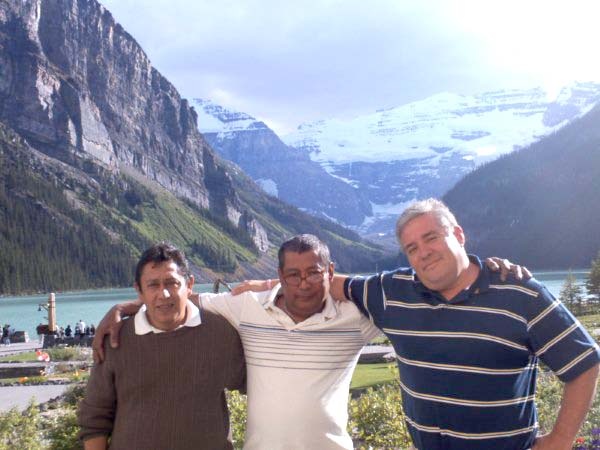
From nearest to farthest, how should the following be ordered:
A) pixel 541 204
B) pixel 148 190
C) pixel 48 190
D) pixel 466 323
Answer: pixel 466 323 < pixel 48 190 < pixel 148 190 < pixel 541 204

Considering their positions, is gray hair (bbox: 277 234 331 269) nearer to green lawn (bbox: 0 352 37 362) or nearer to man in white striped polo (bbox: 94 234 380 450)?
man in white striped polo (bbox: 94 234 380 450)

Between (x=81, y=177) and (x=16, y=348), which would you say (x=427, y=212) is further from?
(x=81, y=177)

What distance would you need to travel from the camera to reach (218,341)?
13.2ft

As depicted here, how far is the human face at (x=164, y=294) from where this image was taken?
3922 mm

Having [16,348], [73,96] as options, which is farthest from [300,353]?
[73,96]

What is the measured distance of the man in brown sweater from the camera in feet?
12.6

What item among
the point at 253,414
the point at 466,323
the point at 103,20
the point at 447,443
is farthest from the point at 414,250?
the point at 103,20

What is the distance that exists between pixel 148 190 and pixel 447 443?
6653 inches

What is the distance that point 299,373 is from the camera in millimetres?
3988

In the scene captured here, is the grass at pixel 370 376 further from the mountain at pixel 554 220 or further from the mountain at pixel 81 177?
the mountain at pixel 554 220

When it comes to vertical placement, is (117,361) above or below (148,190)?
below

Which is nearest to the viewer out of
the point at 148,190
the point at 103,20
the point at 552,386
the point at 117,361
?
the point at 117,361

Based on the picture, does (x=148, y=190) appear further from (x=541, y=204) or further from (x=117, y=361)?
(x=117, y=361)

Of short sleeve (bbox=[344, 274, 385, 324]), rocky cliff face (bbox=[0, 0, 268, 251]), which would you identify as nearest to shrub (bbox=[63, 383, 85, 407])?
short sleeve (bbox=[344, 274, 385, 324])
